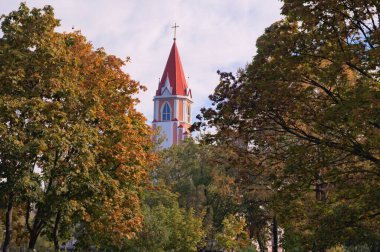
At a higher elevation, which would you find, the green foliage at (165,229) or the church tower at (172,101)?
the church tower at (172,101)

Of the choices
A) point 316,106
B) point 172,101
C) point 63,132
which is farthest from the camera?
point 172,101

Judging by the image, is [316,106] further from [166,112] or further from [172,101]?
[166,112]

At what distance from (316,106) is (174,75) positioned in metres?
94.9

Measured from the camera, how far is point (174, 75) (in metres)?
107

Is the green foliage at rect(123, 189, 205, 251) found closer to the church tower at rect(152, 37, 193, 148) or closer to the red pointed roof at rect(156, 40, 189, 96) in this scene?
the church tower at rect(152, 37, 193, 148)

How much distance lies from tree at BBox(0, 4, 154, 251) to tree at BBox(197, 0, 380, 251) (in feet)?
20.0

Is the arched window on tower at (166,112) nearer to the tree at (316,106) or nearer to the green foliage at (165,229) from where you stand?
the green foliage at (165,229)

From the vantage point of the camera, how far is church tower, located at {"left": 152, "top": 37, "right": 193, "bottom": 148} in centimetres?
10544

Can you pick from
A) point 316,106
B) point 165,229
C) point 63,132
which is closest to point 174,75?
point 165,229

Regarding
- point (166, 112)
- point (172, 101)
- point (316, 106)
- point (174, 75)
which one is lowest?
point (316, 106)

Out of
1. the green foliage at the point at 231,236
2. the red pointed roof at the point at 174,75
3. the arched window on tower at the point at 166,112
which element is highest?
the red pointed roof at the point at 174,75

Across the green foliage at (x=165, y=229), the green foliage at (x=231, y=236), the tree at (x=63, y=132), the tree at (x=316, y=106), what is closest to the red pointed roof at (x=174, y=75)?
the green foliage at (x=165, y=229)

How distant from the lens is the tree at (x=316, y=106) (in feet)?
36.6

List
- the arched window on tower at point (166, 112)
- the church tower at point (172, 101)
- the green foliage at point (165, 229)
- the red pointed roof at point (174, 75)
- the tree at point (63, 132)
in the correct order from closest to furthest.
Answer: the tree at point (63, 132), the green foliage at point (165, 229), the church tower at point (172, 101), the red pointed roof at point (174, 75), the arched window on tower at point (166, 112)
